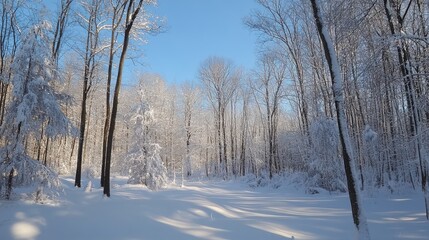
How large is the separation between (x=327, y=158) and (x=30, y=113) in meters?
14.8

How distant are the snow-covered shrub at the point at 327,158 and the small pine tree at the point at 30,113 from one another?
13.2m

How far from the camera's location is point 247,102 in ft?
134

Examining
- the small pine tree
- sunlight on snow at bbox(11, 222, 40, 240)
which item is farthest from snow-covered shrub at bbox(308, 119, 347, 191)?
sunlight on snow at bbox(11, 222, 40, 240)

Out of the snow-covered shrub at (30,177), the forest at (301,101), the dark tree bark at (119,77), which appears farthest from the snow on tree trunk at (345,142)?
the snow-covered shrub at (30,177)

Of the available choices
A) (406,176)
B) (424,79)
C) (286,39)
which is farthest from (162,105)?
(424,79)

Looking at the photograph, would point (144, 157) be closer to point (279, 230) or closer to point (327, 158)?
point (327, 158)

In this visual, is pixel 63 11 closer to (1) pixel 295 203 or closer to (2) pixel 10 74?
(2) pixel 10 74

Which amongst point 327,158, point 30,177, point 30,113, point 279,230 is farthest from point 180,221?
point 327,158

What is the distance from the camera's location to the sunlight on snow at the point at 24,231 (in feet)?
21.6

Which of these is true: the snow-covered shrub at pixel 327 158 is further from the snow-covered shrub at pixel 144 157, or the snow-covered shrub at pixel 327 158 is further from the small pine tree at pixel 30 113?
the small pine tree at pixel 30 113

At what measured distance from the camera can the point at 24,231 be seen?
678 cm

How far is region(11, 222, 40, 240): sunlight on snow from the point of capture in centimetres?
659

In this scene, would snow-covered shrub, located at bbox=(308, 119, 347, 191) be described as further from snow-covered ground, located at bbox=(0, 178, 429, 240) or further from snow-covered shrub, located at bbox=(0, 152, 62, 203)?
snow-covered shrub, located at bbox=(0, 152, 62, 203)

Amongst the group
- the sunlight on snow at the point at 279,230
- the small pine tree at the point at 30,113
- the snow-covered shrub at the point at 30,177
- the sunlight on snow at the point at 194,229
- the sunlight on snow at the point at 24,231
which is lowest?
the sunlight on snow at the point at 279,230
